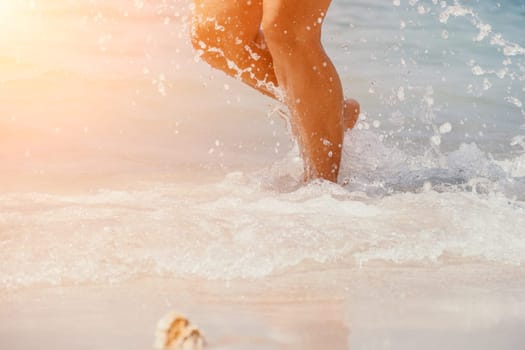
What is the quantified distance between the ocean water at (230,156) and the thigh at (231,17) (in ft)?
1.08

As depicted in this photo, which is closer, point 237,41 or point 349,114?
point 237,41

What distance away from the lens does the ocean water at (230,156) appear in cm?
195

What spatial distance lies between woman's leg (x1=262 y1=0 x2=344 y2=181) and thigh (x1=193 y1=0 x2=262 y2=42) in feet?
0.57

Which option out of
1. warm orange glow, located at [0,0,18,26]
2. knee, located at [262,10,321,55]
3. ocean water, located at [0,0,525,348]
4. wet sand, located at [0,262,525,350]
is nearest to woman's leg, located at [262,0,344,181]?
knee, located at [262,10,321,55]

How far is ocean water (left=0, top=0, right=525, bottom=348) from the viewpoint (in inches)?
76.8

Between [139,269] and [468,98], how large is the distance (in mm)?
3091

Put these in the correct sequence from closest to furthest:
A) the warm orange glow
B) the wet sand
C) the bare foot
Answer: the wet sand
the bare foot
the warm orange glow

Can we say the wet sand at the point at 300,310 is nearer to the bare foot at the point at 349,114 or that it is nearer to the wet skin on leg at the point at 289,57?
the wet skin on leg at the point at 289,57

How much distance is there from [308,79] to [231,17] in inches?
12.4

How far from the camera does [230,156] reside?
11.6ft

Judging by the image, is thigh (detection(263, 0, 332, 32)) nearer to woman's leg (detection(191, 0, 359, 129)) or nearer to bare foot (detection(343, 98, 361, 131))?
woman's leg (detection(191, 0, 359, 129))

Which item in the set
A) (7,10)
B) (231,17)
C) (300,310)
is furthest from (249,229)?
(7,10)

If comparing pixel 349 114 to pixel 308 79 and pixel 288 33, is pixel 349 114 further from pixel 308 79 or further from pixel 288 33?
pixel 288 33

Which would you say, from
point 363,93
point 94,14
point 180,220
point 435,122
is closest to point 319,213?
point 180,220
